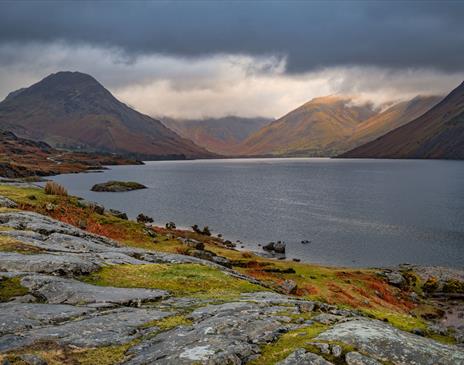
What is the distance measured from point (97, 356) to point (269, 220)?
332 ft

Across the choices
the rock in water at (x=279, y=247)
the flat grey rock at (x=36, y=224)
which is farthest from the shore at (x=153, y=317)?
the rock in water at (x=279, y=247)

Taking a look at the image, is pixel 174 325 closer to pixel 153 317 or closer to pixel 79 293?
pixel 153 317

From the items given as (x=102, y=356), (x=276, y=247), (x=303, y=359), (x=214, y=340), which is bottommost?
(x=276, y=247)

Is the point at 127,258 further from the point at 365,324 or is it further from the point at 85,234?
the point at 365,324

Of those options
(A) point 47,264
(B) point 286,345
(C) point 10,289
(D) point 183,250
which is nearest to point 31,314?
(C) point 10,289

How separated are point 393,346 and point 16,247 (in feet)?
71.7

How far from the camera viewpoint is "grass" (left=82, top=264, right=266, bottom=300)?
875 inches

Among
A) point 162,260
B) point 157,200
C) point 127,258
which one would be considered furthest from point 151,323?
point 157,200

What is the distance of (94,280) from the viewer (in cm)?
2236

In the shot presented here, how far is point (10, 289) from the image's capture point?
739 inches

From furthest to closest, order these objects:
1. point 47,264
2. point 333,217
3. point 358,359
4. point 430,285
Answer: point 333,217, point 430,285, point 47,264, point 358,359

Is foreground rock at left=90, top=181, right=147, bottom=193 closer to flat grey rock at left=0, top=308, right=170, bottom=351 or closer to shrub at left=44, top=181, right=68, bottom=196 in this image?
shrub at left=44, top=181, right=68, bottom=196

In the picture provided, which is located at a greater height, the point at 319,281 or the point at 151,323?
the point at 151,323

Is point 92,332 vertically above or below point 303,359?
below
